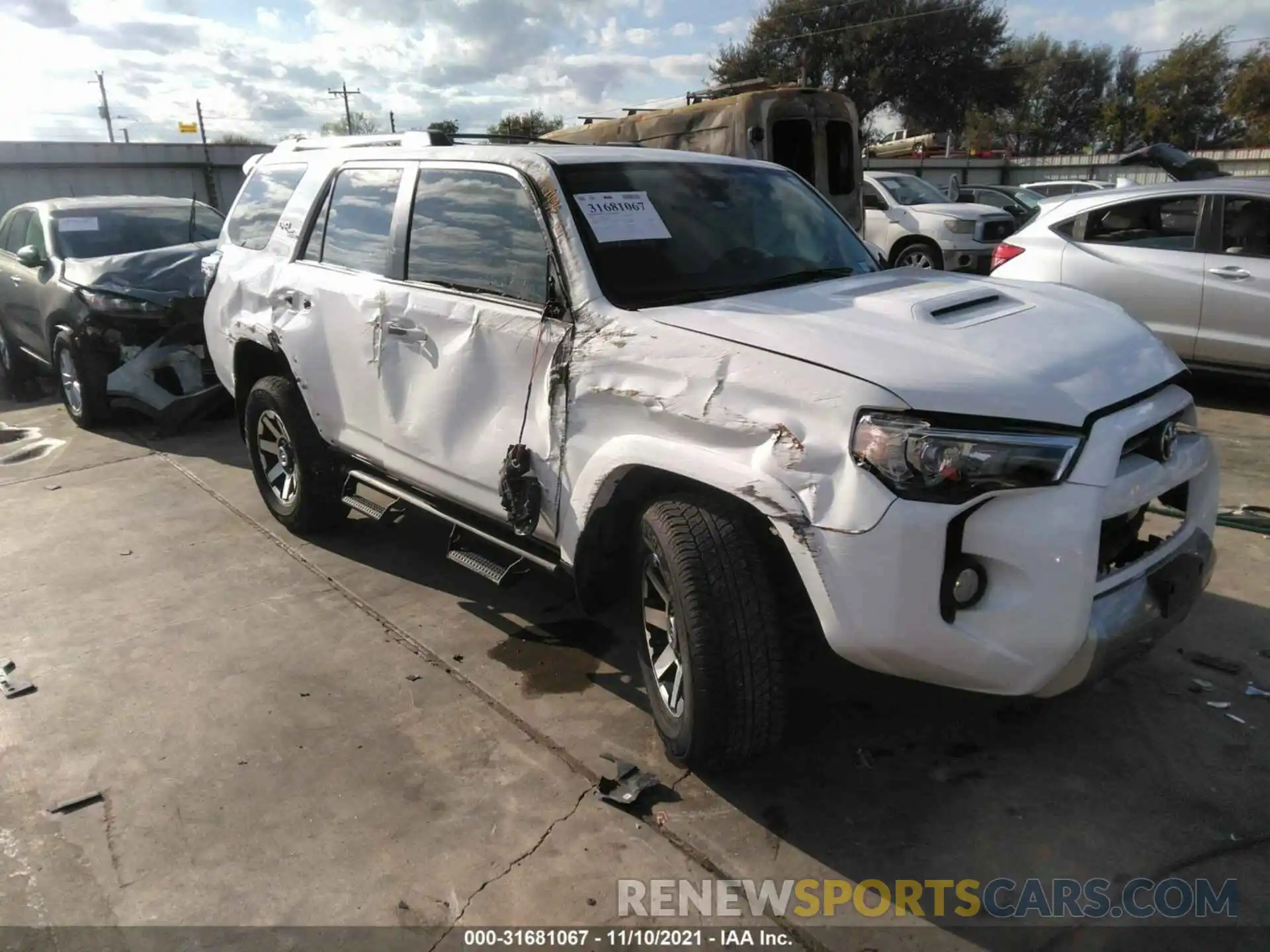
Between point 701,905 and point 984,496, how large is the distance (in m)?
1.28

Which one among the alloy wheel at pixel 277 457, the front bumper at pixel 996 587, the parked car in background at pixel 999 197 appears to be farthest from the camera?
the parked car in background at pixel 999 197

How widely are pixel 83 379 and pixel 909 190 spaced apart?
1021 centimetres

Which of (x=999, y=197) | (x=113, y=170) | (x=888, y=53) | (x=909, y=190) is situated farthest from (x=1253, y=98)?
(x=113, y=170)

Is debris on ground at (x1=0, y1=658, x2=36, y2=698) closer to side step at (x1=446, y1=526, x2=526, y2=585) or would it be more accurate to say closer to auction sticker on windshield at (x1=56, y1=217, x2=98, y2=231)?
side step at (x1=446, y1=526, x2=526, y2=585)

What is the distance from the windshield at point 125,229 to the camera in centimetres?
774

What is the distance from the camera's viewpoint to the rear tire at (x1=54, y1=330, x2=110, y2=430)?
7180 millimetres

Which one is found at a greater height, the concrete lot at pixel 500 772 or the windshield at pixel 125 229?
the windshield at pixel 125 229

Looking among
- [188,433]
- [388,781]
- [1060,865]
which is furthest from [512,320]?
[188,433]

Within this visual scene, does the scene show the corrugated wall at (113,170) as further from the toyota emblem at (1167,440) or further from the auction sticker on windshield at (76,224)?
the toyota emblem at (1167,440)

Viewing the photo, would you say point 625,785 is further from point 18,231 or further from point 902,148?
point 902,148

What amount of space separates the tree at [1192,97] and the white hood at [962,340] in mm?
52168

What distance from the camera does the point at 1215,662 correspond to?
11.2 ft

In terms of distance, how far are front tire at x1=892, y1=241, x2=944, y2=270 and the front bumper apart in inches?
383

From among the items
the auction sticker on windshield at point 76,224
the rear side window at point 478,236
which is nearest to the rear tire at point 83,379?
the auction sticker on windshield at point 76,224
